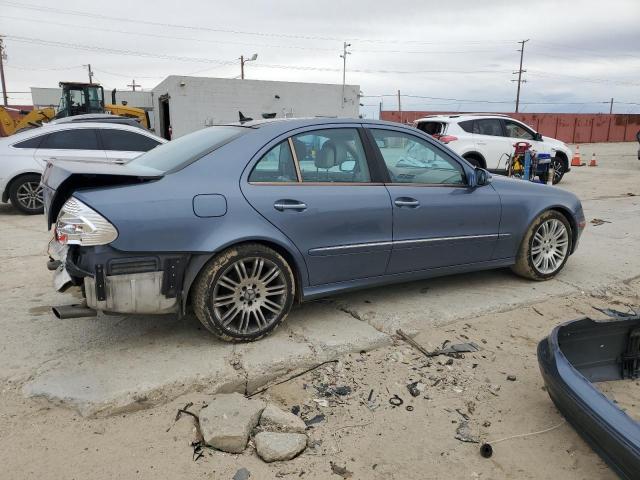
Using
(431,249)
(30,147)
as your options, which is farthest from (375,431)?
(30,147)

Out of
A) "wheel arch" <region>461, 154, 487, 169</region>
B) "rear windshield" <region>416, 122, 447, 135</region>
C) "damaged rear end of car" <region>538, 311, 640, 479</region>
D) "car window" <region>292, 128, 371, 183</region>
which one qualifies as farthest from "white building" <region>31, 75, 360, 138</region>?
"damaged rear end of car" <region>538, 311, 640, 479</region>

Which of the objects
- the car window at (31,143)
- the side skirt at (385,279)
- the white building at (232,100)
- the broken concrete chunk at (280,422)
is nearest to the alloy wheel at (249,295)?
the side skirt at (385,279)

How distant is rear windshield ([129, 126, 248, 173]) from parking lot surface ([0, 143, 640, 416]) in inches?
42.9

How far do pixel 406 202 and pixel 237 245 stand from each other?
1412 millimetres

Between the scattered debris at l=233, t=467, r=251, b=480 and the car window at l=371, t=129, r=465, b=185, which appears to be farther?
the car window at l=371, t=129, r=465, b=185

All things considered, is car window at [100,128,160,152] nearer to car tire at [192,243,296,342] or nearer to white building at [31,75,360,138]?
car tire at [192,243,296,342]

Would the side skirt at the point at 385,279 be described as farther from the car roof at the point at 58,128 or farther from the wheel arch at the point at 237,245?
the car roof at the point at 58,128

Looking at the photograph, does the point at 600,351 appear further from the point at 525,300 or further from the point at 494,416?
the point at 525,300

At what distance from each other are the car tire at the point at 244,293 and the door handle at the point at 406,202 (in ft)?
3.34

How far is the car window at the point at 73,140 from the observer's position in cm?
859

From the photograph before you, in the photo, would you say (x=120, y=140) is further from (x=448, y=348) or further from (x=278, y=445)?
(x=278, y=445)

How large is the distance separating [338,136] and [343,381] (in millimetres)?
1831

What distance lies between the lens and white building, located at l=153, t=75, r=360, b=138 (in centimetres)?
2466

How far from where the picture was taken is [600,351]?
3164 millimetres
